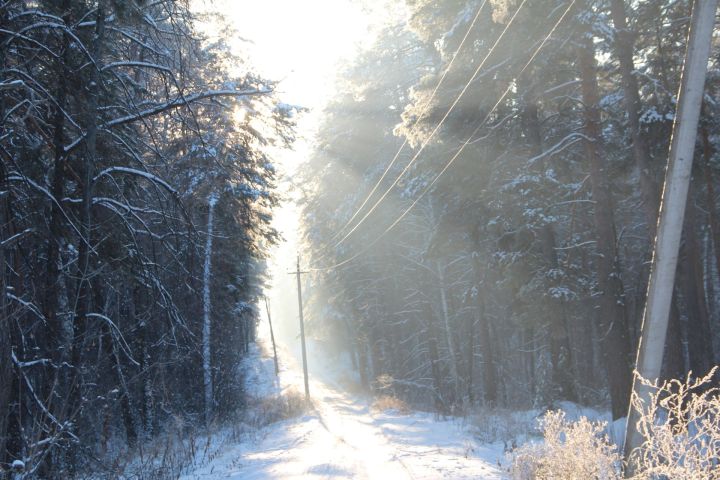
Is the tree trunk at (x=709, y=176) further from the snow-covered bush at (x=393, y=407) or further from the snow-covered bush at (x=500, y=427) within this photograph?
the snow-covered bush at (x=393, y=407)

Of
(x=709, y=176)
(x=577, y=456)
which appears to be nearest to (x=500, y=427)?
(x=577, y=456)

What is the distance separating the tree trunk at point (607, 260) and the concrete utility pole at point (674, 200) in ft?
20.3

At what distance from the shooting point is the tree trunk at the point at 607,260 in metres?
11.6

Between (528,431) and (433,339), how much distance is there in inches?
565

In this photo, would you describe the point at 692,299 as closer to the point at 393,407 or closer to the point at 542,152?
the point at 542,152

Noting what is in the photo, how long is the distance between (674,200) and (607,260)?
6656 mm

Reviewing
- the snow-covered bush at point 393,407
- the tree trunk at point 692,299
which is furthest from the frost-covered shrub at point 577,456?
the snow-covered bush at point 393,407

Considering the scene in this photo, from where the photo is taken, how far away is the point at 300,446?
12.3 m

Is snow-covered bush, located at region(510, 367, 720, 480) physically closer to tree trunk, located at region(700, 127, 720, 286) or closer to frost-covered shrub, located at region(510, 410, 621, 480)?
frost-covered shrub, located at region(510, 410, 621, 480)

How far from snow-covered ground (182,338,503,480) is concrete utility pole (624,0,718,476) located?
8.98ft

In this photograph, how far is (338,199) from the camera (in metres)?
26.8

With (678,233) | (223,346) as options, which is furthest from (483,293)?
(678,233)

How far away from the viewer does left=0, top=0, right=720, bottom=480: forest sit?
6.74 metres

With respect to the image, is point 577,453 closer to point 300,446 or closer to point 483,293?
point 300,446
